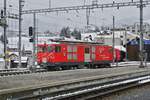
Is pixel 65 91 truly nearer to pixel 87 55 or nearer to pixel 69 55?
pixel 69 55

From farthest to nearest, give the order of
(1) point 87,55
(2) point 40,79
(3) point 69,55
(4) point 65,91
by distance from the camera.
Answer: (1) point 87,55
(3) point 69,55
(2) point 40,79
(4) point 65,91

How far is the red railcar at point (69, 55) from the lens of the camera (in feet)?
125

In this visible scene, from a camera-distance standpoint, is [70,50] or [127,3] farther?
[127,3]

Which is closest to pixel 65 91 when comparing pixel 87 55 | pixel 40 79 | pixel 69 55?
pixel 40 79

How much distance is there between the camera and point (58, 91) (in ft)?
Result: 47.7

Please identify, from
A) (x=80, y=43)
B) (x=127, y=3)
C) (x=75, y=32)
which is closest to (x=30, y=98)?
(x=80, y=43)

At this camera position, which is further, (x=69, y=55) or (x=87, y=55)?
(x=87, y=55)

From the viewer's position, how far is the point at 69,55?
39.4 meters

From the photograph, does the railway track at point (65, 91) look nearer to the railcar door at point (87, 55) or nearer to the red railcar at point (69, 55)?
the red railcar at point (69, 55)

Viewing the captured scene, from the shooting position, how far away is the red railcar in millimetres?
38031

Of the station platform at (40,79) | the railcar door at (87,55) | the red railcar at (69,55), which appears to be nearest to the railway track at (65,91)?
the station platform at (40,79)

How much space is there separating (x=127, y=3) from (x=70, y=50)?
977 centimetres

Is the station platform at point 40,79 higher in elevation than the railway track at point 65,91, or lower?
lower

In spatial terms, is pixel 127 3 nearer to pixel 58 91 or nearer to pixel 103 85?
pixel 103 85
